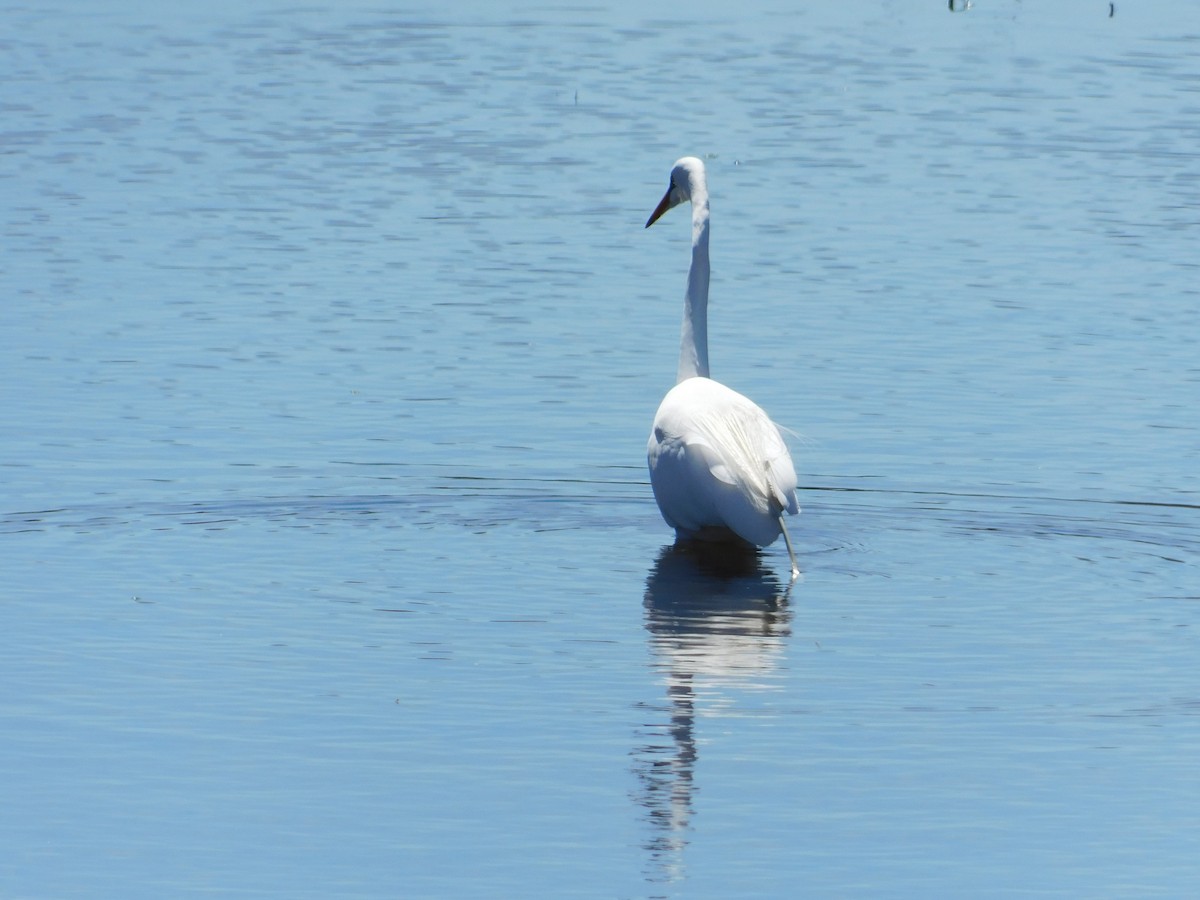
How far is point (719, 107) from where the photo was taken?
3247 centimetres

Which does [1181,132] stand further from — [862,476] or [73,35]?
[73,35]

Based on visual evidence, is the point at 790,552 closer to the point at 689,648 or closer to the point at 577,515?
the point at 689,648

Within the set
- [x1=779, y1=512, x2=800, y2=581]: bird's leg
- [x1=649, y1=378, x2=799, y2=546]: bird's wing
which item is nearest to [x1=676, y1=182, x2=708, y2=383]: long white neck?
[x1=649, y1=378, x2=799, y2=546]: bird's wing

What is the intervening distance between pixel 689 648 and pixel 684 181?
5.57 m

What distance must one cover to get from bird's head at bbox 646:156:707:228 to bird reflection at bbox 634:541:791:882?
9.75 feet

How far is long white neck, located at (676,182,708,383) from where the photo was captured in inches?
576

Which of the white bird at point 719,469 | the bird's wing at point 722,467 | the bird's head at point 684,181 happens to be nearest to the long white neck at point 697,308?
the bird's head at point 684,181

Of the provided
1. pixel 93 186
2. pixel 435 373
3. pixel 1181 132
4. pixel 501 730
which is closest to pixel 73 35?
pixel 93 186

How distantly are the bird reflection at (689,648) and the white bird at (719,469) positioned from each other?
0.73 ft

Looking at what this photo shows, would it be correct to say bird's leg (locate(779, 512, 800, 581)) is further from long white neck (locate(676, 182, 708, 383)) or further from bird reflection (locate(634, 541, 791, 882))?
long white neck (locate(676, 182, 708, 383))

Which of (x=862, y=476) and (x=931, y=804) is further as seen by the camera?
(x=862, y=476)

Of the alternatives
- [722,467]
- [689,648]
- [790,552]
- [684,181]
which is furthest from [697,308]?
[689,648]

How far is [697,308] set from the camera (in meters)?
14.9

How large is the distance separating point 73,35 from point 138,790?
3297 cm
